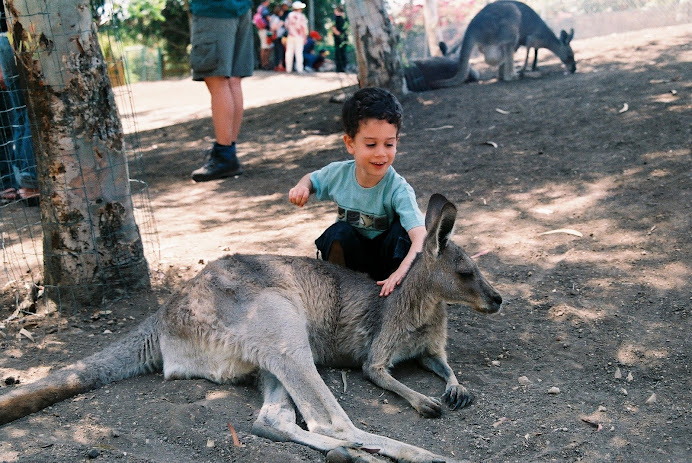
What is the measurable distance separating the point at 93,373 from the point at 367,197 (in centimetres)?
139

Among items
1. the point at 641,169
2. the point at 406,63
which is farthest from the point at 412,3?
the point at 641,169

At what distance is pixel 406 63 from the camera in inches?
339

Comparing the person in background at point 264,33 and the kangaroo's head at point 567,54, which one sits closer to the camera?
the kangaroo's head at point 567,54

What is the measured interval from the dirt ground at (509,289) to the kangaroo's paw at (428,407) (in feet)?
0.10

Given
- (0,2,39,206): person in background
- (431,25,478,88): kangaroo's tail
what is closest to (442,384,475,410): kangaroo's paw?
(0,2,39,206): person in background

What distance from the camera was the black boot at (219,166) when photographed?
19.7 ft

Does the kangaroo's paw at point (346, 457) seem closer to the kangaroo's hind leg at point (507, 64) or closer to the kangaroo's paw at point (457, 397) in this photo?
the kangaroo's paw at point (457, 397)

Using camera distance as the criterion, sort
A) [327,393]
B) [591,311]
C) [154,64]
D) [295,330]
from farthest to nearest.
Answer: [154,64]
[591,311]
[295,330]
[327,393]

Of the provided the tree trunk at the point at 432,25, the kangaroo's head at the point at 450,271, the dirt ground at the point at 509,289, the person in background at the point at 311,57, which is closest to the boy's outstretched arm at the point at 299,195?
the kangaroo's head at the point at 450,271

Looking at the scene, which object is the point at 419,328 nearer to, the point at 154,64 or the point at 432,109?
the point at 432,109

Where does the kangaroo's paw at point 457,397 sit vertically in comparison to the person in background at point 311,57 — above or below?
below

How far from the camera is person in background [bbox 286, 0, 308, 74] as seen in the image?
15.3m

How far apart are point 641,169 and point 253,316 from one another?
317 cm

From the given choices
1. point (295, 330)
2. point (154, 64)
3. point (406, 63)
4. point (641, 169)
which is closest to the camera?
point (295, 330)
